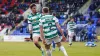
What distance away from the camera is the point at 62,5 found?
45.8 m

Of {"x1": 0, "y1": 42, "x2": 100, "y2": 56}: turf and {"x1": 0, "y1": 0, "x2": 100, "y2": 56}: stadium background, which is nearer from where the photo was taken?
{"x1": 0, "y1": 42, "x2": 100, "y2": 56}: turf

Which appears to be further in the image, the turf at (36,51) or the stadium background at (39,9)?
the stadium background at (39,9)

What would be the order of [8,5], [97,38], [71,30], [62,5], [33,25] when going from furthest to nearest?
[8,5]
[62,5]
[97,38]
[71,30]
[33,25]

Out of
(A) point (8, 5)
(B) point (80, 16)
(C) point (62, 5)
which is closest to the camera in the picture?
(B) point (80, 16)

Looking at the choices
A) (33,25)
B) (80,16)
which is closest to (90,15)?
(80,16)

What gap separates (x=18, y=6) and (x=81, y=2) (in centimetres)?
833

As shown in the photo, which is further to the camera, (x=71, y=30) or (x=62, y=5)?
(x=62, y=5)

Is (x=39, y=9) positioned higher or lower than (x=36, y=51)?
higher

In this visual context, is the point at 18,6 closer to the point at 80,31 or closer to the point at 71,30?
the point at 80,31

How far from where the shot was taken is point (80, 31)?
130 feet

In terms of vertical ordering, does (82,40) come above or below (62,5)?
below

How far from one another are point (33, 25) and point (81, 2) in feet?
95.8

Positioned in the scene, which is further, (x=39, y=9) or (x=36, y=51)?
(x=39, y=9)

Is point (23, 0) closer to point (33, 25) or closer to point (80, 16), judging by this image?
point (80, 16)
